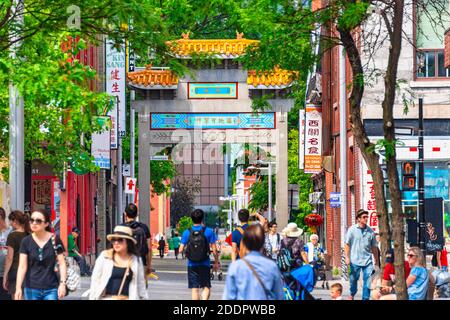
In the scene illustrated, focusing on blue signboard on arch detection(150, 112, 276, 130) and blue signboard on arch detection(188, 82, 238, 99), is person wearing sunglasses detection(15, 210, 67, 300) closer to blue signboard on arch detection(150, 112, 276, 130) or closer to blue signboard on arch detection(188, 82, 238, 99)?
blue signboard on arch detection(150, 112, 276, 130)

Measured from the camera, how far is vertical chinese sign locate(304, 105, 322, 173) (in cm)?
4916

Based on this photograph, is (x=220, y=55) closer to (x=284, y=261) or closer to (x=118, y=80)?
(x=118, y=80)

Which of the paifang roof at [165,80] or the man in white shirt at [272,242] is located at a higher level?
the paifang roof at [165,80]

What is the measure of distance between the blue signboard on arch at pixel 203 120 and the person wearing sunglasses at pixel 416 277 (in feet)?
108

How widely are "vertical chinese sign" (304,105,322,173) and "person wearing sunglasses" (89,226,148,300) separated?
35802mm

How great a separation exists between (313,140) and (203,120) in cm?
509

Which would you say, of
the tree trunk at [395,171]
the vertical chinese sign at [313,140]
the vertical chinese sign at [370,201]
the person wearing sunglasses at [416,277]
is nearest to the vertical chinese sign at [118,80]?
the vertical chinese sign at [313,140]

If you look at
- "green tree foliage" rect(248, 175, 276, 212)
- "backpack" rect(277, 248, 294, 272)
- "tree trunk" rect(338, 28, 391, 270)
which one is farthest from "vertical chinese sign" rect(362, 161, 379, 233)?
"green tree foliage" rect(248, 175, 276, 212)

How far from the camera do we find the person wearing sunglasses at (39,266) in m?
15.3

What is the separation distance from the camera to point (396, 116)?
39.0 metres

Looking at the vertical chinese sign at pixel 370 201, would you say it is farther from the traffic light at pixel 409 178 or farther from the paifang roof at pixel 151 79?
Result: the paifang roof at pixel 151 79
